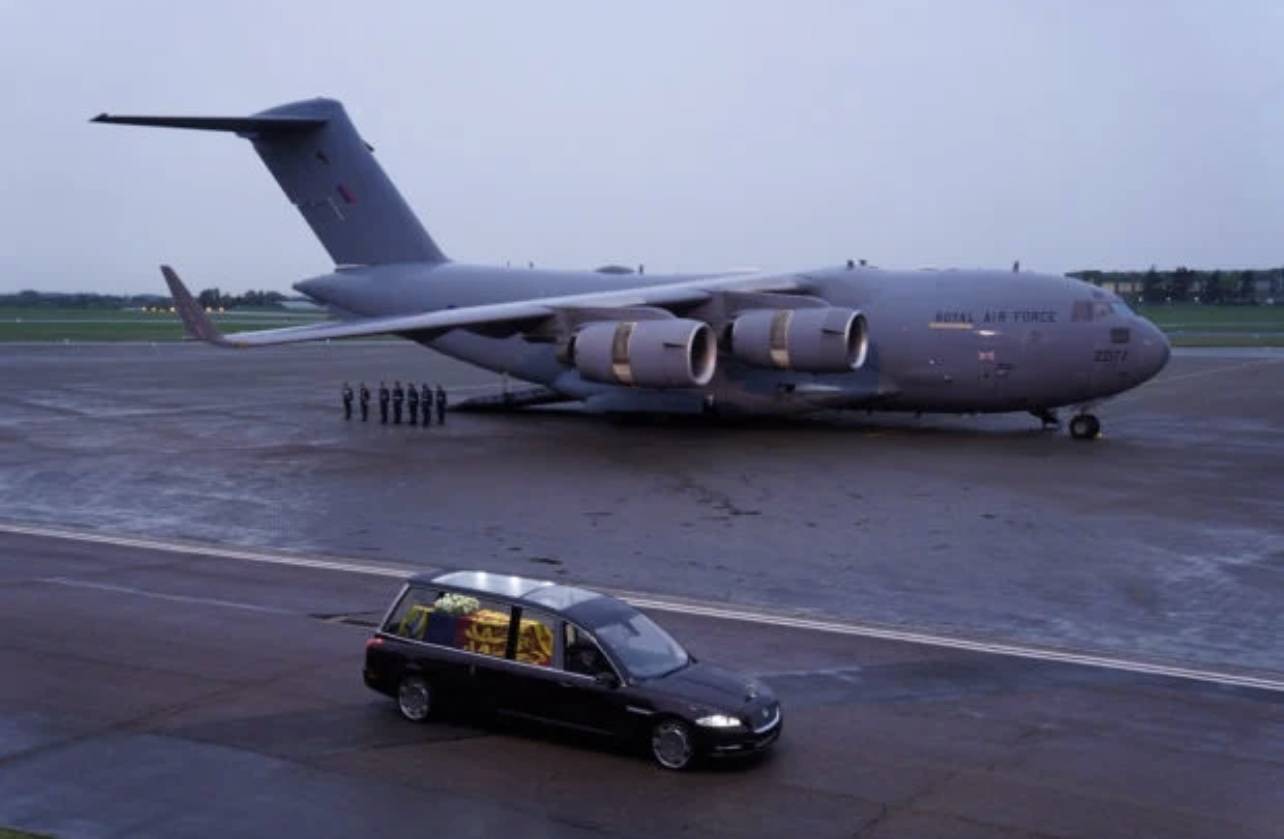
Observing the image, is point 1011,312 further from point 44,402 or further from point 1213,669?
point 44,402

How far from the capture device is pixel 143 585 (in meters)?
16.0

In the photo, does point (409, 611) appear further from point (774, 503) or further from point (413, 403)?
point (413, 403)

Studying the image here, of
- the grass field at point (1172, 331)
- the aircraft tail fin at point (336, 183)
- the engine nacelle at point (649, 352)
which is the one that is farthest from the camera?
the grass field at point (1172, 331)

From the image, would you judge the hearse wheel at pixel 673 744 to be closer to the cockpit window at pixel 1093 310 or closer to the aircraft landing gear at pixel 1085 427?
the cockpit window at pixel 1093 310

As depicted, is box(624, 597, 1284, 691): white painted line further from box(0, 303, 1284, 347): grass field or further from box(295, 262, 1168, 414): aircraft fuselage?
box(0, 303, 1284, 347): grass field

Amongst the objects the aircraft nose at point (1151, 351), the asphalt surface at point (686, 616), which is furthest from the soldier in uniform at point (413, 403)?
the aircraft nose at point (1151, 351)

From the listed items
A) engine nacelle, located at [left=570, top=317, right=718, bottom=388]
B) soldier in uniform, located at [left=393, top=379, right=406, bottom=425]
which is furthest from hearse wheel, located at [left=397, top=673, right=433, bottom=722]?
soldier in uniform, located at [left=393, top=379, right=406, bottom=425]

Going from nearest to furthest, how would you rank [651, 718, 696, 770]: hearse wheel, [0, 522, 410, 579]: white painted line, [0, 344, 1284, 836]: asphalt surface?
1. [0, 344, 1284, 836]: asphalt surface
2. [651, 718, 696, 770]: hearse wheel
3. [0, 522, 410, 579]: white painted line

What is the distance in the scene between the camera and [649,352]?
29.4 metres

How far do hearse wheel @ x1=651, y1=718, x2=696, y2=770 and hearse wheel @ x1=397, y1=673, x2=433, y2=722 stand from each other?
6.55 ft

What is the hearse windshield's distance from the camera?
10.6 m

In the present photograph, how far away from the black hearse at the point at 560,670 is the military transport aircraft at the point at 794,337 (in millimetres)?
17727

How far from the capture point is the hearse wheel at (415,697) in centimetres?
1108

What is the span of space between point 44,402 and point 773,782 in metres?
34.3
